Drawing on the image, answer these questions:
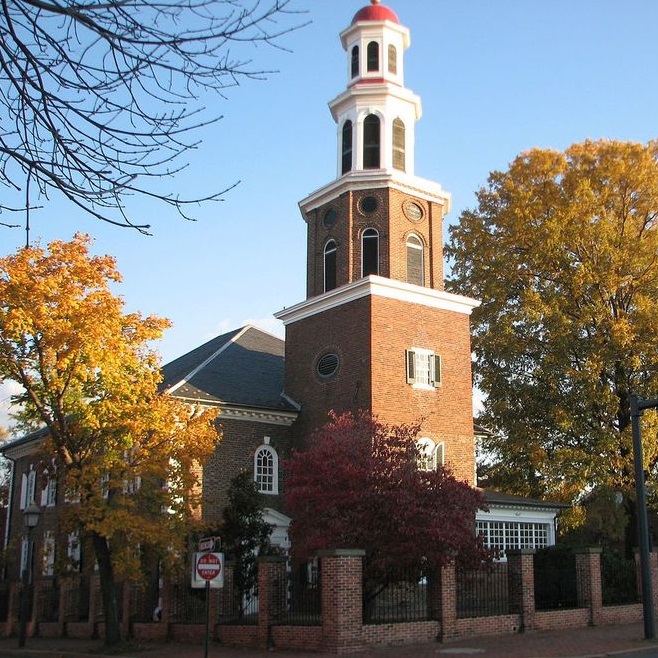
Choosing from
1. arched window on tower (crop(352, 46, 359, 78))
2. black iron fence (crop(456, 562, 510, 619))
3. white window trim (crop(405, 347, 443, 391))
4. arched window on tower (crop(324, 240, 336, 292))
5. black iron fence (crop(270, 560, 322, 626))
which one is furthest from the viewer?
arched window on tower (crop(352, 46, 359, 78))

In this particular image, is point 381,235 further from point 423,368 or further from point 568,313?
point 568,313

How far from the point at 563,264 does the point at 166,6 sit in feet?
92.3

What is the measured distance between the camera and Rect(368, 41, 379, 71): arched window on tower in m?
33.4

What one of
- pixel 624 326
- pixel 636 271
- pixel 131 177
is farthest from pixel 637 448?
pixel 131 177

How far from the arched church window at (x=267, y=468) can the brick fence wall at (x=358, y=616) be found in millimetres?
7235

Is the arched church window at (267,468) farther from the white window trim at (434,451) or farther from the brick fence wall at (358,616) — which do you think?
the brick fence wall at (358,616)

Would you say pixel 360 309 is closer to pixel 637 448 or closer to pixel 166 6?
A: pixel 637 448

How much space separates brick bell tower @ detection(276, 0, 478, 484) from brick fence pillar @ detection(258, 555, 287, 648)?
8630mm

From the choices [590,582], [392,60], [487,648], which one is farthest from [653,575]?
[392,60]

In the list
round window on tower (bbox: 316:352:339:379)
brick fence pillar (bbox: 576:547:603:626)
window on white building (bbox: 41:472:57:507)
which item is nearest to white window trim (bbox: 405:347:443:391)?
round window on tower (bbox: 316:352:339:379)

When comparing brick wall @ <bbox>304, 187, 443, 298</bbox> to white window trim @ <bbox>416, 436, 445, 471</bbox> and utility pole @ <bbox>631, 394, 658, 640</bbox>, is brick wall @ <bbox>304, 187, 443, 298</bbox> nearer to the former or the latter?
white window trim @ <bbox>416, 436, 445, 471</bbox>

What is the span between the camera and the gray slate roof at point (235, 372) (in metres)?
31.3

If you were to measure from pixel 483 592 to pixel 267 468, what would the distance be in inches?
432

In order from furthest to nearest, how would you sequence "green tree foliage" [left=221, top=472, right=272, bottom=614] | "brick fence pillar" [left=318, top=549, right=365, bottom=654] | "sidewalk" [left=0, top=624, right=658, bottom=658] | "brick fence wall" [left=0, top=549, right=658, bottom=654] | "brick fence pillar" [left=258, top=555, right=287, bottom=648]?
"green tree foliage" [left=221, top=472, right=272, bottom=614] < "brick fence pillar" [left=258, top=555, right=287, bottom=648] < "brick fence wall" [left=0, top=549, right=658, bottom=654] < "brick fence pillar" [left=318, top=549, right=365, bottom=654] < "sidewalk" [left=0, top=624, right=658, bottom=658]
